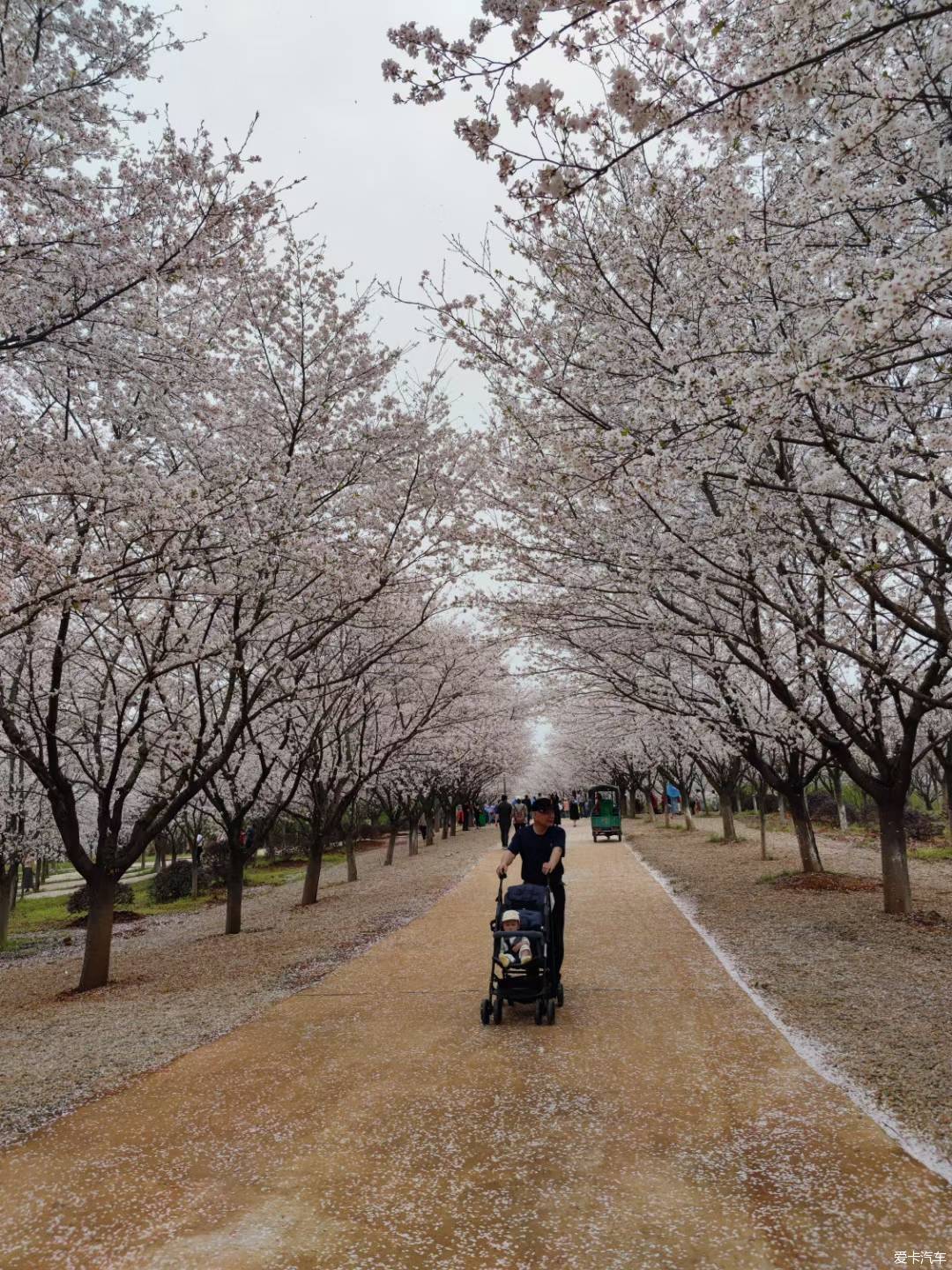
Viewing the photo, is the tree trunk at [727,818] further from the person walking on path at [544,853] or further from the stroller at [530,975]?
the stroller at [530,975]

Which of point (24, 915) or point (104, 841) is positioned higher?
point (104, 841)

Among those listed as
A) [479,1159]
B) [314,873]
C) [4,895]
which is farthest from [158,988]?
[4,895]

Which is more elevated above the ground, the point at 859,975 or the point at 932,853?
the point at 859,975

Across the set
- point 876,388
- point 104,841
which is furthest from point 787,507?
point 104,841

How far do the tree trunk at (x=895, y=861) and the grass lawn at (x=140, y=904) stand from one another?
65.1 feet

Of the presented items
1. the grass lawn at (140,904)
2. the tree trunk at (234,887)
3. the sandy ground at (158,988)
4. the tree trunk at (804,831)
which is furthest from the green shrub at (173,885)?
the tree trunk at (804,831)

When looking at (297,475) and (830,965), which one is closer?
(830,965)

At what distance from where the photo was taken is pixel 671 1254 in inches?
110

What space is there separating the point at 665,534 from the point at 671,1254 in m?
6.84

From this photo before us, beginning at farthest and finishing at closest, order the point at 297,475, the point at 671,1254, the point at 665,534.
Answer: the point at 297,475 < the point at 665,534 < the point at 671,1254

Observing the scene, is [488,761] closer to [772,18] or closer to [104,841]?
[104,841]

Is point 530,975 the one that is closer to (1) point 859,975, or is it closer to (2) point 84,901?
(1) point 859,975

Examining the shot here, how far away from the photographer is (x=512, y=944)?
20.0ft

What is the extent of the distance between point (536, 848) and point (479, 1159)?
318cm
